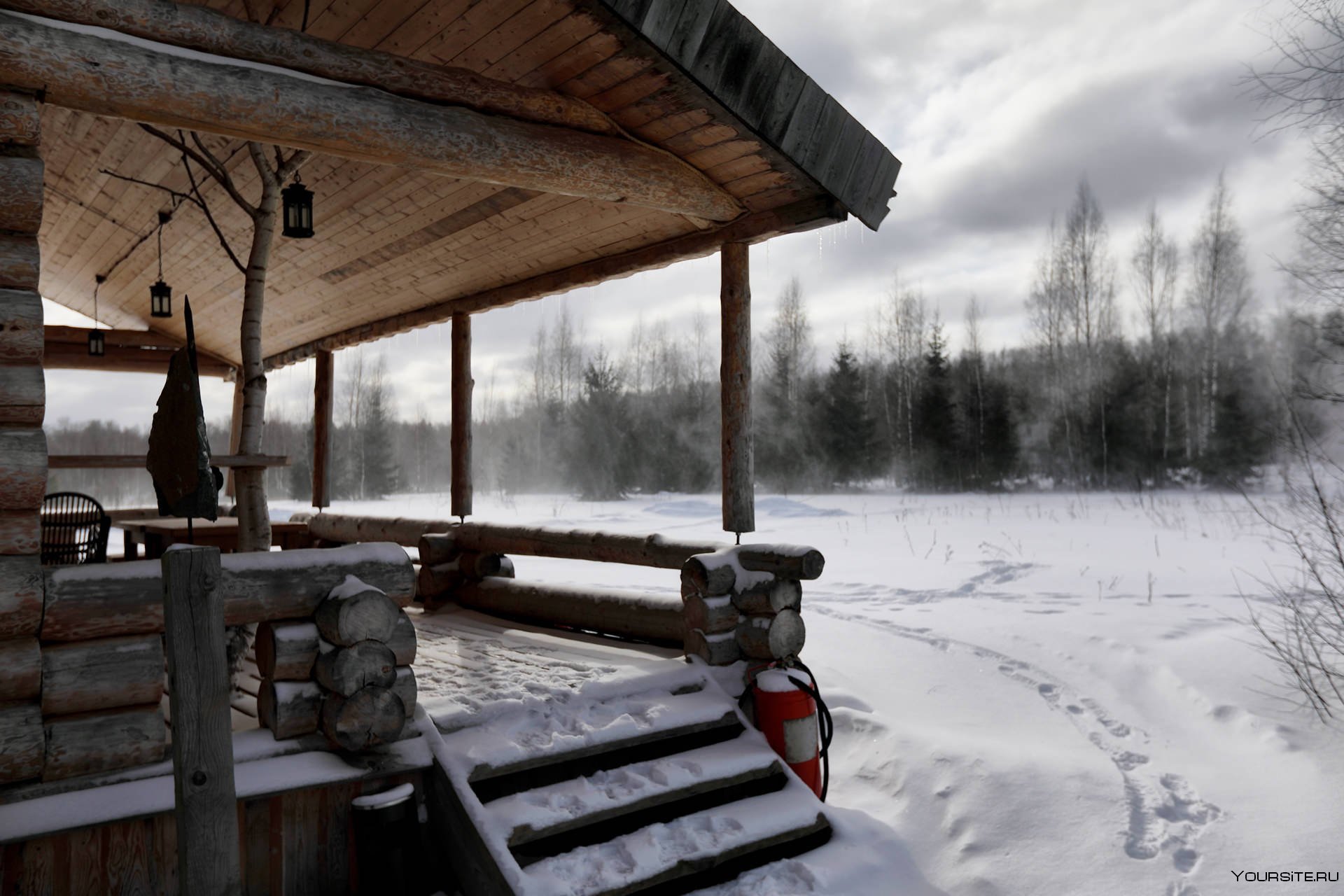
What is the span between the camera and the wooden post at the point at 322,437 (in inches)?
419

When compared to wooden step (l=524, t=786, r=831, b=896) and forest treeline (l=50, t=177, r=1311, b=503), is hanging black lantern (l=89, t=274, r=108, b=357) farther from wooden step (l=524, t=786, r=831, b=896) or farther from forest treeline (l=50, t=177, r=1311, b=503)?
forest treeline (l=50, t=177, r=1311, b=503)

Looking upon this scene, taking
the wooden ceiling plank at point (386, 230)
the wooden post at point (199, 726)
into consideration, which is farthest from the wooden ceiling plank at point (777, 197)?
the wooden post at point (199, 726)

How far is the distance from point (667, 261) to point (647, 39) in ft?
7.35

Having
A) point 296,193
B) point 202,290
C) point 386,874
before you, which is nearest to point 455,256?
point 296,193

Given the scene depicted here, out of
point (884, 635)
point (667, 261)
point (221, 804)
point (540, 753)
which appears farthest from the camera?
point (884, 635)

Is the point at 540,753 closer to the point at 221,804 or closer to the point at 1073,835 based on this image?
the point at 221,804

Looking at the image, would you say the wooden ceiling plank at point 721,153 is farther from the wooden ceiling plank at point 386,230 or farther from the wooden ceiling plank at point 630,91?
the wooden ceiling plank at point 386,230

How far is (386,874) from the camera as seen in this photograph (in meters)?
3.21

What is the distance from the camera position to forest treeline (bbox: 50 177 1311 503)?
2541cm

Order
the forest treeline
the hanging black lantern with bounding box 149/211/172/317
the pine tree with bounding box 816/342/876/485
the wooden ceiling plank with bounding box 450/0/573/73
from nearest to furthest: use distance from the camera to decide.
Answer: the wooden ceiling plank with bounding box 450/0/573/73, the hanging black lantern with bounding box 149/211/172/317, the forest treeline, the pine tree with bounding box 816/342/876/485

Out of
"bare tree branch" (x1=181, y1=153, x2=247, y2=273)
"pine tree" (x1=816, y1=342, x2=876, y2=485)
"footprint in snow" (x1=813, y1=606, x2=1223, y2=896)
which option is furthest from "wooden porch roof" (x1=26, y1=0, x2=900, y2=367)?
"pine tree" (x1=816, y1=342, x2=876, y2=485)

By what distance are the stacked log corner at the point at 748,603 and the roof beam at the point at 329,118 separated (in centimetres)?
240

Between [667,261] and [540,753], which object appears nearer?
[540,753]

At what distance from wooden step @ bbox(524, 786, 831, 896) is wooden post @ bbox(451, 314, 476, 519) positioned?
16.5ft
